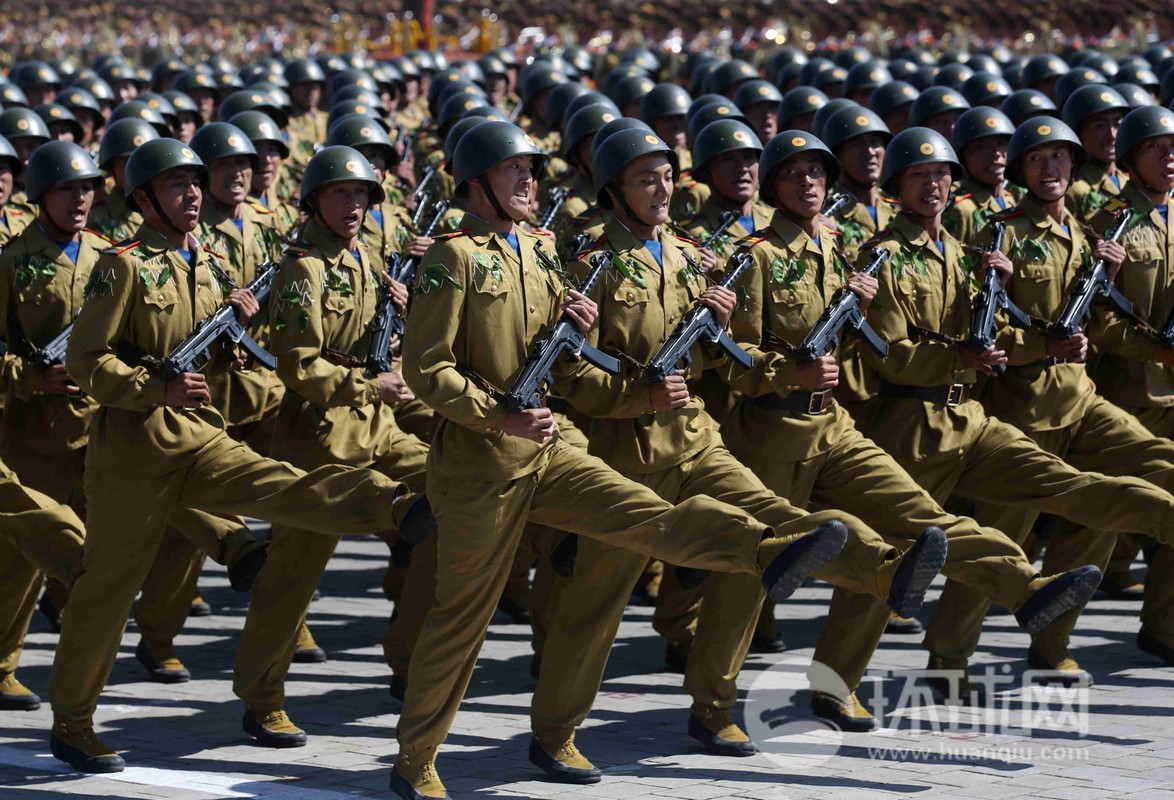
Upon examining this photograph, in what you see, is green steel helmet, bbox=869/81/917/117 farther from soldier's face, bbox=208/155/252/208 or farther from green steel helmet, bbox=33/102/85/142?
green steel helmet, bbox=33/102/85/142

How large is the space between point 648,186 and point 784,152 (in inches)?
33.8

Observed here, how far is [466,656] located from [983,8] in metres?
23.0

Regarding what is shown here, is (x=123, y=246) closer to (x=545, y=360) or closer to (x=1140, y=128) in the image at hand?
(x=545, y=360)

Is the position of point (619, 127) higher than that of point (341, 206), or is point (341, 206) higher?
point (619, 127)

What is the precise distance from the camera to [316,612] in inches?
410

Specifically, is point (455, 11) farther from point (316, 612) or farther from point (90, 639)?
point (90, 639)

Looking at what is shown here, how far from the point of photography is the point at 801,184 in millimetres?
7875

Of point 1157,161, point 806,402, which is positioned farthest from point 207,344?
point 1157,161

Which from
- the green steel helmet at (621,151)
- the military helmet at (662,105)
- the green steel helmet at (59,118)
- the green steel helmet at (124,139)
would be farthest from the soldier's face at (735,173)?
the green steel helmet at (59,118)

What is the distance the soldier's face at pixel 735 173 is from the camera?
8.98 meters

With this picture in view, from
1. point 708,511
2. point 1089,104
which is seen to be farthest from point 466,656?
point 1089,104

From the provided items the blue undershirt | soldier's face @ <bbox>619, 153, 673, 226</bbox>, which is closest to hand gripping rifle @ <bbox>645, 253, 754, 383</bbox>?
the blue undershirt

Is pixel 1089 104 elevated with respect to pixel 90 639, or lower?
elevated

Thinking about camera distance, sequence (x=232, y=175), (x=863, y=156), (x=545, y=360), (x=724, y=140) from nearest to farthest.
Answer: (x=545, y=360)
(x=724, y=140)
(x=232, y=175)
(x=863, y=156)
